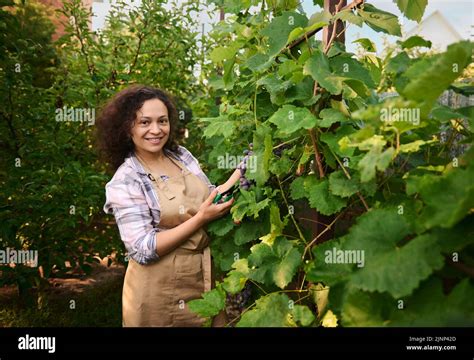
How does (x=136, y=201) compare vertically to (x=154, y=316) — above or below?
above

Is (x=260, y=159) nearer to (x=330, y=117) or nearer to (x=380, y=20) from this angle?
(x=330, y=117)

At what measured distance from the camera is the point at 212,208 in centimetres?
151

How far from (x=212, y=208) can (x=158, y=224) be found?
0.27 meters

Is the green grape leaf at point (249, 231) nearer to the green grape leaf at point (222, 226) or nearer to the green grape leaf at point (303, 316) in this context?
the green grape leaf at point (222, 226)

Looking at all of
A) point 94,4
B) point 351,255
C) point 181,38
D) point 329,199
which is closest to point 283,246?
point 329,199

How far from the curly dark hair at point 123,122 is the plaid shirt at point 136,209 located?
0.68 feet

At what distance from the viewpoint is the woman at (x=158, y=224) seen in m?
1.59

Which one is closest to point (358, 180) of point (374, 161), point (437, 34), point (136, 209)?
point (374, 161)

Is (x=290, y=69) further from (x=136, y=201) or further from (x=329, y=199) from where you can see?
(x=136, y=201)

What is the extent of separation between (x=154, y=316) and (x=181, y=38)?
213 cm

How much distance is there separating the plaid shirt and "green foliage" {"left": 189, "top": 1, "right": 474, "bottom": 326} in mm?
249

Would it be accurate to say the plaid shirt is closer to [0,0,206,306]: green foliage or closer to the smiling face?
the smiling face

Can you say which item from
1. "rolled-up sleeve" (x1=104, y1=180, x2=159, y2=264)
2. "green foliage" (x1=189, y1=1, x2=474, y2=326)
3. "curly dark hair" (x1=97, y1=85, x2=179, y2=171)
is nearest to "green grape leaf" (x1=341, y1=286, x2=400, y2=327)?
"green foliage" (x1=189, y1=1, x2=474, y2=326)

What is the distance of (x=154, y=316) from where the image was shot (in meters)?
1.66
